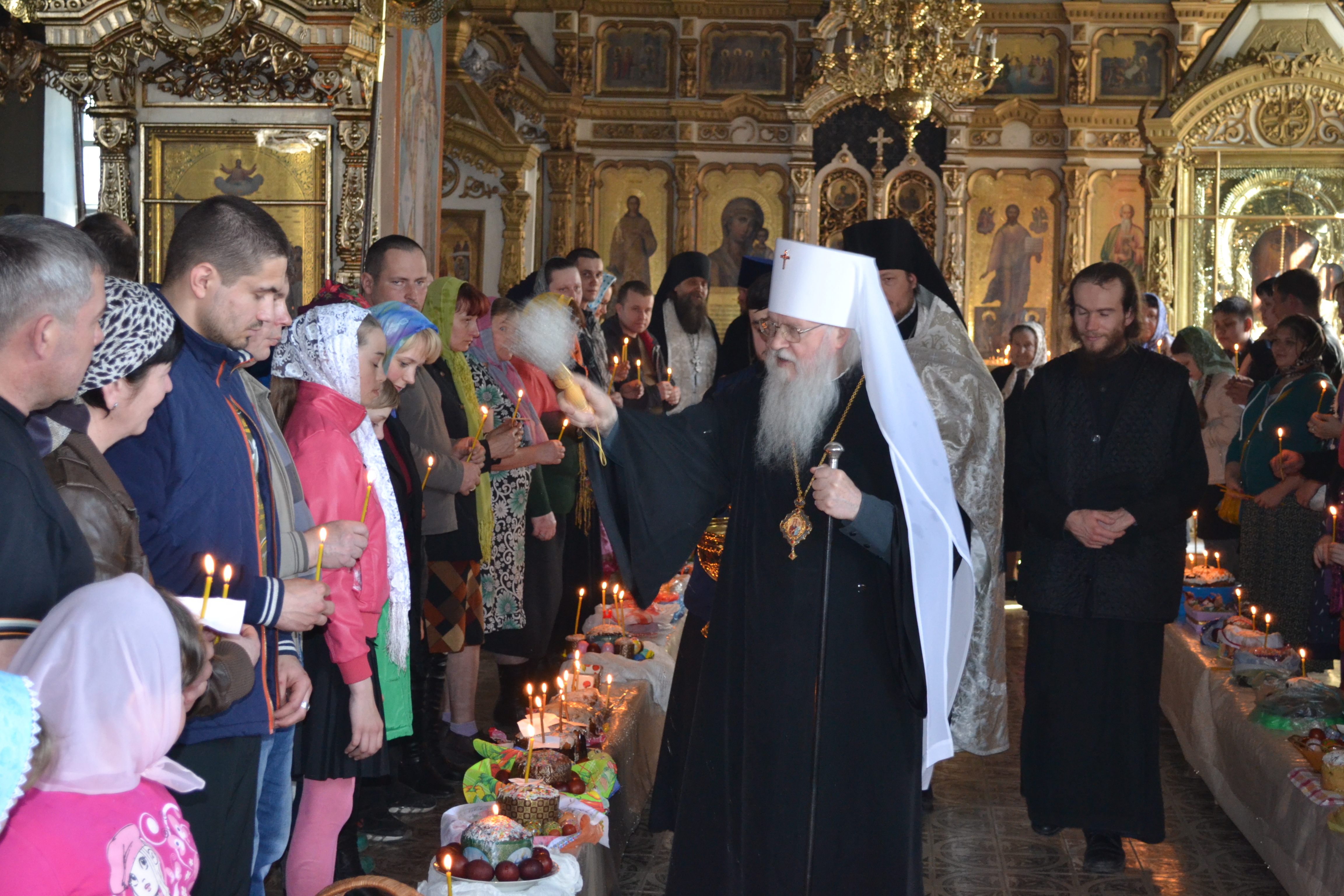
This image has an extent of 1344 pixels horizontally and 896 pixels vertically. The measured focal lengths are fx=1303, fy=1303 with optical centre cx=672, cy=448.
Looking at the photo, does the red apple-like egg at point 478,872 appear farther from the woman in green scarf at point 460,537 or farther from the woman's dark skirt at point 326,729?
the woman in green scarf at point 460,537

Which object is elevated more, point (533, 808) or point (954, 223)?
point (954, 223)

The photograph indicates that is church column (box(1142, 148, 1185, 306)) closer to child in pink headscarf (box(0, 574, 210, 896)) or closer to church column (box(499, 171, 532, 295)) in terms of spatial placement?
church column (box(499, 171, 532, 295))

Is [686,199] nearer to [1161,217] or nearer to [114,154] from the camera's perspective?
[1161,217]

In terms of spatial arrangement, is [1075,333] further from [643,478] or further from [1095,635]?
[643,478]

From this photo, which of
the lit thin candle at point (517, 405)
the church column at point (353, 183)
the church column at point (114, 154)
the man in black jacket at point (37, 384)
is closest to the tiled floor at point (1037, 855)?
the lit thin candle at point (517, 405)

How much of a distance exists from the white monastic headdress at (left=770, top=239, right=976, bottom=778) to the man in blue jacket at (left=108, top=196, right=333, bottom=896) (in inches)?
50.6

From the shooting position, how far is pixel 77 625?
1.63m

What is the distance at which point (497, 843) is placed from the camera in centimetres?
302

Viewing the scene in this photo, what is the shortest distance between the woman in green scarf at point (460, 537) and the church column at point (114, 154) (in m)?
2.33

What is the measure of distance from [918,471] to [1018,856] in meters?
2.20

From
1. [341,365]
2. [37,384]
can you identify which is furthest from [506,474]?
[37,384]

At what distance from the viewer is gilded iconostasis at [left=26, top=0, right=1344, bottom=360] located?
1351cm

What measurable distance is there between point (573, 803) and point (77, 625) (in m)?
2.00

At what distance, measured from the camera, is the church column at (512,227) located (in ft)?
43.5
